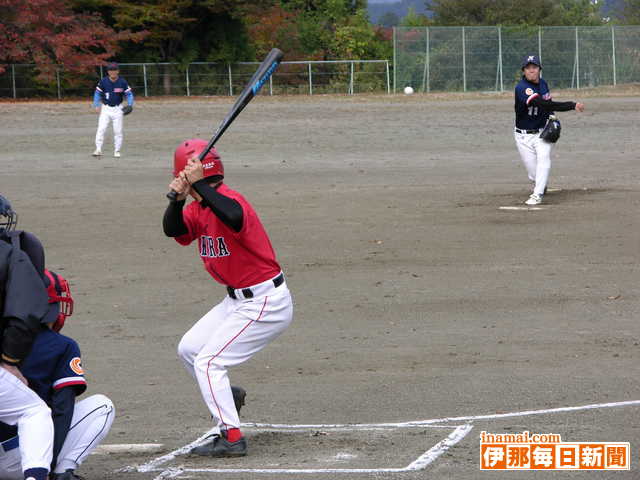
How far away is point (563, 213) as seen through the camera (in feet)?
44.8

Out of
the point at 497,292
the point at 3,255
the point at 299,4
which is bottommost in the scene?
the point at 497,292

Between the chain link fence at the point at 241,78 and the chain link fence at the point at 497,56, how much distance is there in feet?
4.47

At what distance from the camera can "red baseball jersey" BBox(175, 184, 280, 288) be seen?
534 centimetres

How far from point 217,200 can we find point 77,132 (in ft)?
68.8

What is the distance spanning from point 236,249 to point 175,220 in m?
0.40

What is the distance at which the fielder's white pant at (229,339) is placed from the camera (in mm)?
5371

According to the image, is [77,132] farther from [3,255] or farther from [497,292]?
[3,255]

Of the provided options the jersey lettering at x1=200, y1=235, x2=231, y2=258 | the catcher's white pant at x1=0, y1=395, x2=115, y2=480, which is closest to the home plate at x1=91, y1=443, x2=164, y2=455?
the catcher's white pant at x1=0, y1=395, x2=115, y2=480

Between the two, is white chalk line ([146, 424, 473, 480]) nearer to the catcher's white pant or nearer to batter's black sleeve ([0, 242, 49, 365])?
the catcher's white pant

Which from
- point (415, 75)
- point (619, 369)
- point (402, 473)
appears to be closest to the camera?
point (402, 473)

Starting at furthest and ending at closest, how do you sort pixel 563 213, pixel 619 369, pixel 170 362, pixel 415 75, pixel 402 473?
pixel 415 75
pixel 563 213
pixel 170 362
pixel 619 369
pixel 402 473

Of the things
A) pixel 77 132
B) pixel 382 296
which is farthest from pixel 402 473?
pixel 77 132

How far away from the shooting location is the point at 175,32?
39.8 metres

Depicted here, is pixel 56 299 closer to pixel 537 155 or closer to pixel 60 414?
pixel 60 414
